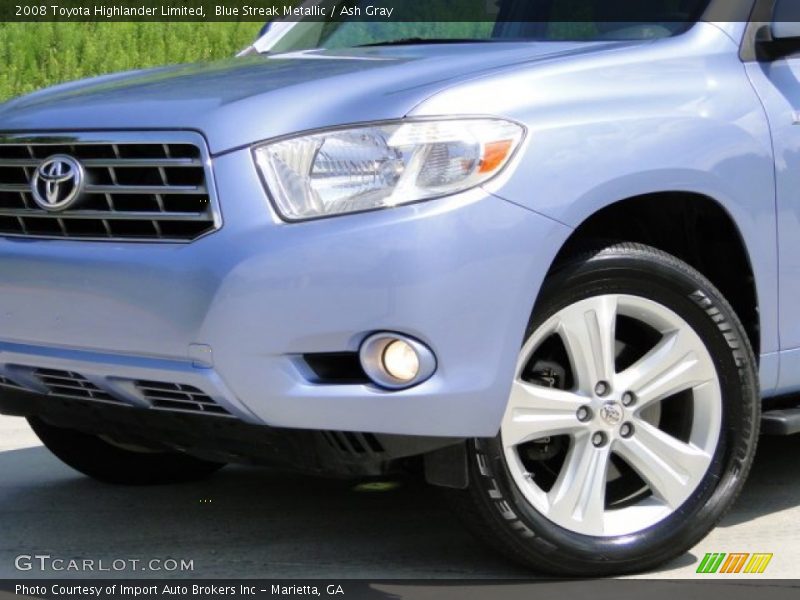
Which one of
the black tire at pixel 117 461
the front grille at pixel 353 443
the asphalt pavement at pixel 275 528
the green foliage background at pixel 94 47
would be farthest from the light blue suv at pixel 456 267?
the green foliage background at pixel 94 47

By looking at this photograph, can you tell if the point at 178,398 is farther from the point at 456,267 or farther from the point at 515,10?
the point at 515,10

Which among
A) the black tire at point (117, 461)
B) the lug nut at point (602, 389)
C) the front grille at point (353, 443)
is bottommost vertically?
the front grille at point (353, 443)

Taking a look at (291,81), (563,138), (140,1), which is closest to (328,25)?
(291,81)

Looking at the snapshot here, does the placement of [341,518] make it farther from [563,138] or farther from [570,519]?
[563,138]

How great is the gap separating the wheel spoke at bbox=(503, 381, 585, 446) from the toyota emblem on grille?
3.96ft

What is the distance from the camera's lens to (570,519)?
4.07 m

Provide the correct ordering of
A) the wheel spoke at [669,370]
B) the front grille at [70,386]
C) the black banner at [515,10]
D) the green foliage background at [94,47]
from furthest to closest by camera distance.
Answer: the green foliage background at [94,47]
the black banner at [515,10]
the wheel spoke at [669,370]
the front grille at [70,386]

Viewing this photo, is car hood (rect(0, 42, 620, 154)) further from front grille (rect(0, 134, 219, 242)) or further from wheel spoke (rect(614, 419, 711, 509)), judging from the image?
wheel spoke (rect(614, 419, 711, 509))

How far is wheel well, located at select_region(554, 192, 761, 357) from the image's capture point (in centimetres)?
420

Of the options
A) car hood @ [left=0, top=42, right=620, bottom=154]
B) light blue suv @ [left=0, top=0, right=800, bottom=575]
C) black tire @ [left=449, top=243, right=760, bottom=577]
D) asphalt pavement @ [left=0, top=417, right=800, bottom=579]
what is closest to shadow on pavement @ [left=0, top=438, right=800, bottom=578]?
asphalt pavement @ [left=0, top=417, right=800, bottom=579]

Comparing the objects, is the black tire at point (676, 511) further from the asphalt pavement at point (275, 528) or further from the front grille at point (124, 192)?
the front grille at point (124, 192)

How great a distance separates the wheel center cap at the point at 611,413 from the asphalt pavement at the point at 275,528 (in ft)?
1.49

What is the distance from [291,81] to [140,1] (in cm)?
821

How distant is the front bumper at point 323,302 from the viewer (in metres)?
3.59
